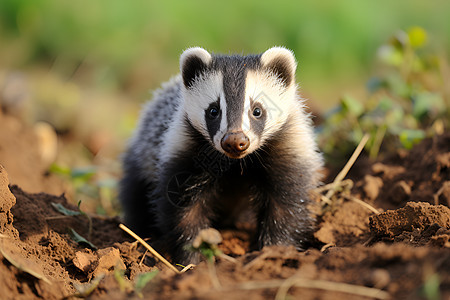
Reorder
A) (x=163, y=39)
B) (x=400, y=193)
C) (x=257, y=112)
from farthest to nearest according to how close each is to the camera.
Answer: (x=163, y=39)
(x=400, y=193)
(x=257, y=112)

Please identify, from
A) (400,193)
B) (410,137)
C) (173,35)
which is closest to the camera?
(400,193)

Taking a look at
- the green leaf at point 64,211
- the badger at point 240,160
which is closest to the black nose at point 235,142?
the badger at point 240,160

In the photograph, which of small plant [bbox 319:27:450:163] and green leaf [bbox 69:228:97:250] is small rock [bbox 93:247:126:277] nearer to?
green leaf [bbox 69:228:97:250]

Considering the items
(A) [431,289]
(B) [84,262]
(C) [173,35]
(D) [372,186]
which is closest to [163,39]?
(C) [173,35]

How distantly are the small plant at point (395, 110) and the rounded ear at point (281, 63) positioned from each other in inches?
54.1

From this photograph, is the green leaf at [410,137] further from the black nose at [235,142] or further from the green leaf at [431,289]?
the green leaf at [431,289]

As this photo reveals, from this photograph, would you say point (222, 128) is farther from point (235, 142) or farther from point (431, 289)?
point (431, 289)

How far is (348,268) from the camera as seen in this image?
2.25 meters

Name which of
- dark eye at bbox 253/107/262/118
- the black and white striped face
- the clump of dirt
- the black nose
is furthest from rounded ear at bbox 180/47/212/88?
the clump of dirt

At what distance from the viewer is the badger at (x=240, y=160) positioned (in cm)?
366

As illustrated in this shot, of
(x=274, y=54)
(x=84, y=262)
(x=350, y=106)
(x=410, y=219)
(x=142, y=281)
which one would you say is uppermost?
(x=274, y=54)

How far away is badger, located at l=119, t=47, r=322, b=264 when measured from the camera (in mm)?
3664

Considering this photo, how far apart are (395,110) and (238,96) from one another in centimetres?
243

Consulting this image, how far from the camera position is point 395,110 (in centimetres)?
525
